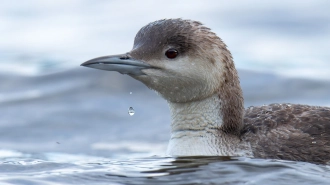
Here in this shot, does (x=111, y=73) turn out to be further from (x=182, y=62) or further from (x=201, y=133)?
(x=182, y=62)

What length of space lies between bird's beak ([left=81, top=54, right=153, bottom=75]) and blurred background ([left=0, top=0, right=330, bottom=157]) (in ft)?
10.7

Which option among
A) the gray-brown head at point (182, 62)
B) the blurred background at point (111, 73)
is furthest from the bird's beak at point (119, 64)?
the blurred background at point (111, 73)

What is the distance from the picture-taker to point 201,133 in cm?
948

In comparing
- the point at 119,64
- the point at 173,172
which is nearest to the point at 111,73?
the point at 119,64

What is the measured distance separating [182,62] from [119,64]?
2.10 ft

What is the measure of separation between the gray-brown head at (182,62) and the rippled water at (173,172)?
0.68m

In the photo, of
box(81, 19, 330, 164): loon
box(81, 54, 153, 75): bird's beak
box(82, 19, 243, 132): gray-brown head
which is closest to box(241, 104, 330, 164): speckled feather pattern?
box(81, 19, 330, 164): loon

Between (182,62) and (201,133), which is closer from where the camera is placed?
(182,62)

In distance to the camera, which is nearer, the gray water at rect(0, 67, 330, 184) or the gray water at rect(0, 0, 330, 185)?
the gray water at rect(0, 67, 330, 184)

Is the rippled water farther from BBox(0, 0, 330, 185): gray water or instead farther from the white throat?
the white throat

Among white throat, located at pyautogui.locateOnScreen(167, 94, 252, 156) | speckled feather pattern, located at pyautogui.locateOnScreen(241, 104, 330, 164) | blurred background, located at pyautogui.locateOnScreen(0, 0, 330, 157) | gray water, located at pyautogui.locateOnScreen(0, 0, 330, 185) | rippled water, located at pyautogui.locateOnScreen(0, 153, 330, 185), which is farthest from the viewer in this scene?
blurred background, located at pyautogui.locateOnScreen(0, 0, 330, 157)

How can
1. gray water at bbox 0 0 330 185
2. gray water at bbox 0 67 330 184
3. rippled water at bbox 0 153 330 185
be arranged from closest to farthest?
rippled water at bbox 0 153 330 185 → gray water at bbox 0 67 330 184 → gray water at bbox 0 0 330 185

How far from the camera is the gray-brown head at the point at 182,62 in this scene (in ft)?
30.0

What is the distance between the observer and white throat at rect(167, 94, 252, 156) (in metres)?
9.29
